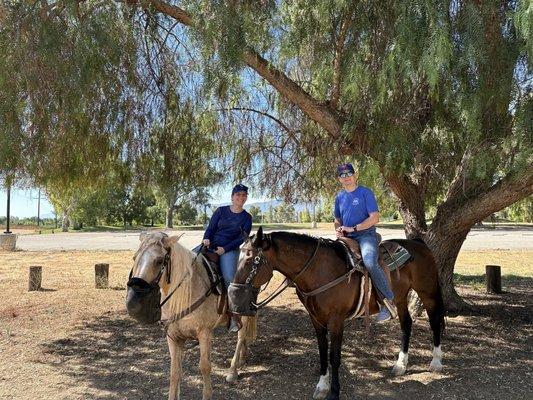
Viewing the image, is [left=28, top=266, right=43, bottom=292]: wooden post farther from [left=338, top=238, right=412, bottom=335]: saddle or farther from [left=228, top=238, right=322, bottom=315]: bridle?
[left=338, top=238, right=412, bottom=335]: saddle

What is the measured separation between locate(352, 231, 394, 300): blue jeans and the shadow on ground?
1054 mm

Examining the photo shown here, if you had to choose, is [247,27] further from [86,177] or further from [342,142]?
[86,177]

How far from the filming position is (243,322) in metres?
5.17

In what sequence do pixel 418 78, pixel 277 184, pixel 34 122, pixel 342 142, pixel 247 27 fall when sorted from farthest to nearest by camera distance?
1. pixel 277 184
2. pixel 342 142
3. pixel 34 122
4. pixel 247 27
5. pixel 418 78

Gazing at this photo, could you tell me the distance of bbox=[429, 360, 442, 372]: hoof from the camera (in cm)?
521

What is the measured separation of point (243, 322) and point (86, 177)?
3.47 metres

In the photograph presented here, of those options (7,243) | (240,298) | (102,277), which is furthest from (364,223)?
(7,243)

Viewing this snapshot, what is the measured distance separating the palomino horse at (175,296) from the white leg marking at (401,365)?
79.6 inches

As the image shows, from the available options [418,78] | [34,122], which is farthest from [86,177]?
[418,78]

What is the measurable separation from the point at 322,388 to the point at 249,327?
1.10m

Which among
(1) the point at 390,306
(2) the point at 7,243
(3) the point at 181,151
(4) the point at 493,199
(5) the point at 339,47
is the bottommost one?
(2) the point at 7,243

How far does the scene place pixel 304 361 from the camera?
556 cm

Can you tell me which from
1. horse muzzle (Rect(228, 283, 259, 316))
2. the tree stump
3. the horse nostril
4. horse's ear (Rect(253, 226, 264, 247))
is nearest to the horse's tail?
horse muzzle (Rect(228, 283, 259, 316))

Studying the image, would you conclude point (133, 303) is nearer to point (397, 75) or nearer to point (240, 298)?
point (240, 298)
